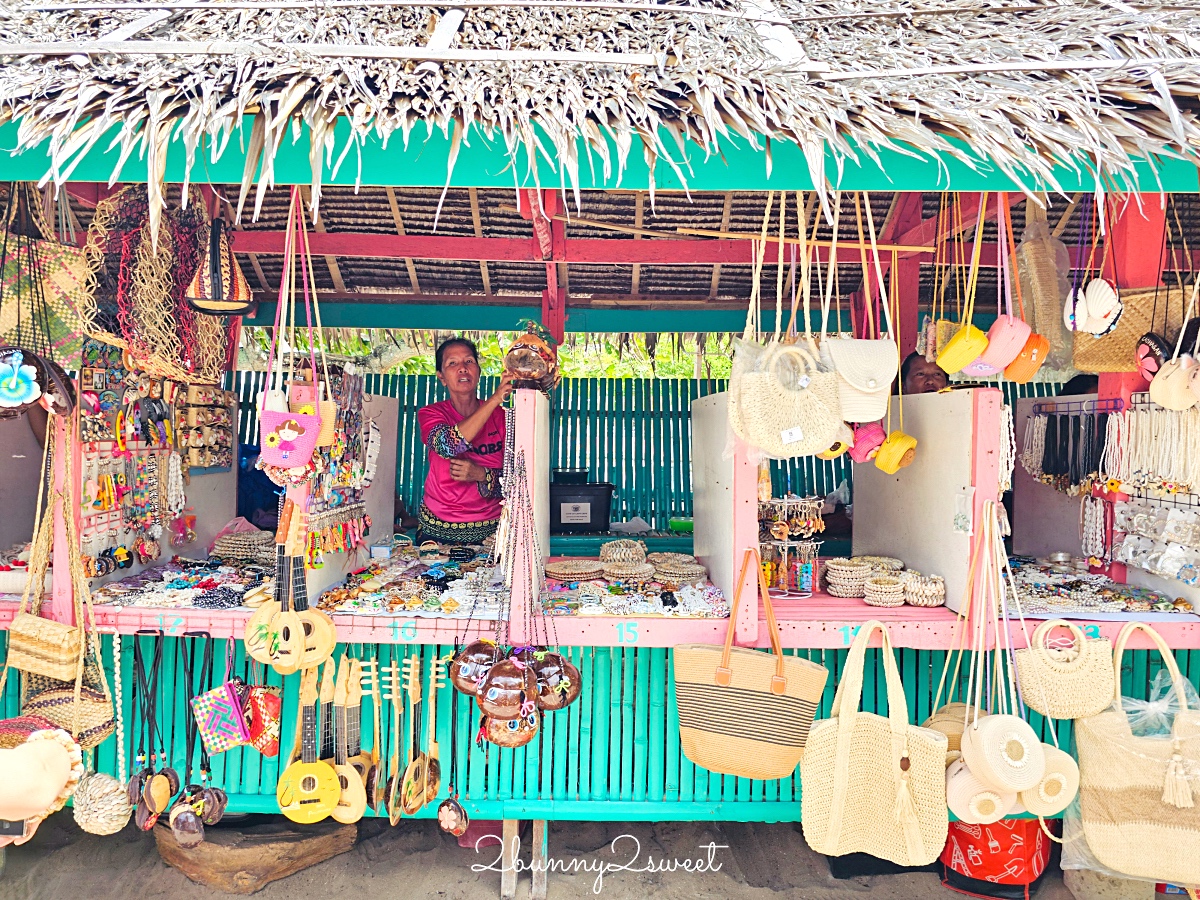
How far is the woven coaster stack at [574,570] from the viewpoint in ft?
11.6

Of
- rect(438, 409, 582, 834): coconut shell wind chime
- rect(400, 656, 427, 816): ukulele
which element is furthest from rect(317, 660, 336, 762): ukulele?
rect(438, 409, 582, 834): coconut shell wind chime

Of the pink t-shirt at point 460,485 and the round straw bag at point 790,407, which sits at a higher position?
the round straw bag at point 790,407

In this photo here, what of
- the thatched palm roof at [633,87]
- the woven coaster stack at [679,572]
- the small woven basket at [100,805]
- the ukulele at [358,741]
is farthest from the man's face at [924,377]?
the small woven basket at [100,805]

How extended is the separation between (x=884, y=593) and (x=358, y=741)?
7.40ft

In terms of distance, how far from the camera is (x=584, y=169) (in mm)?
2385

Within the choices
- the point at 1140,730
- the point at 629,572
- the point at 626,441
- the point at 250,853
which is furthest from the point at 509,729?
the point at 626,441

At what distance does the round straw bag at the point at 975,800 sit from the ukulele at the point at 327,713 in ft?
7.72

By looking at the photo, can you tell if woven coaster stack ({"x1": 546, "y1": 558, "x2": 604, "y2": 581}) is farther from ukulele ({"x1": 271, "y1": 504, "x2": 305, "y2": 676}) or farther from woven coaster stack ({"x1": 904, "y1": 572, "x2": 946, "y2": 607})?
woven coaster stack ({"x1": 904, "y1": 572, "x2": 946, "y2": 607})

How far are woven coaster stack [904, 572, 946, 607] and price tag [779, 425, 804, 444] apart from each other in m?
0.90

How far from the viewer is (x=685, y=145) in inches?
91.4

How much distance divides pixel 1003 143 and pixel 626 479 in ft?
17.3

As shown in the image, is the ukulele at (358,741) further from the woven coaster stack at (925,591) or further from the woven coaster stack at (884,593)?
the woven coaster stack at (925,591)

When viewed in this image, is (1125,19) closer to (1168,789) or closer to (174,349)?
(1168,789)

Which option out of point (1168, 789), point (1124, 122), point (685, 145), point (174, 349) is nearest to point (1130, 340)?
point (1124, 122)
